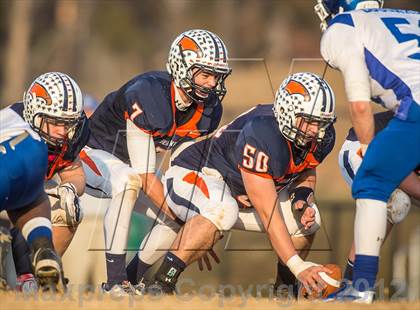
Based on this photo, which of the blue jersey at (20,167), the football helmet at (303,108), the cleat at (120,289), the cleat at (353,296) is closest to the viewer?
the blue jersey at (20,167)

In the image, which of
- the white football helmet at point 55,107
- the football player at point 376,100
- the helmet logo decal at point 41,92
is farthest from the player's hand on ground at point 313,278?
the helmet logo decal at point 41,92

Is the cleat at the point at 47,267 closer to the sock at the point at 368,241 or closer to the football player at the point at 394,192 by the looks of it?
the sock at the point at 368,241

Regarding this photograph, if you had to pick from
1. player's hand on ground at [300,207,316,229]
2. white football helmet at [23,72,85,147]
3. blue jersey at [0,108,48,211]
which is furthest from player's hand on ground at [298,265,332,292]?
white football helmet at [23,72,85,147]

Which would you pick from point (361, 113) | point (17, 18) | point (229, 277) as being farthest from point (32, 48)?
point (361, 113)

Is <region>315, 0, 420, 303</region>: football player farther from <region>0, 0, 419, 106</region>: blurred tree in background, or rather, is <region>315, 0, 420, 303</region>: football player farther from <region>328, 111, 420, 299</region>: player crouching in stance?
<region>0, 0, 419, 106</region>: blurred tree in background

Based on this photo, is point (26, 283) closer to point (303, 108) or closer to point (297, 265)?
point (297, 265)

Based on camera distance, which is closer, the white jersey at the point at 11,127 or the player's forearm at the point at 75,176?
the white jersey at the point at 11,127

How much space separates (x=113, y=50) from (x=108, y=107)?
71.3 feet

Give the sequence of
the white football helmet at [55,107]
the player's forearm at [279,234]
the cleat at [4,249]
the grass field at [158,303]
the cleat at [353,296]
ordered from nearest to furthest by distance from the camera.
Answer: the grass field at [158,303]
the cleat at [353,296]
the player's forearm at [279,234]
the white football helmet at [55,107]
the cleat at [4,249]

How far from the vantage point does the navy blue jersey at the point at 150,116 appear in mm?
6906

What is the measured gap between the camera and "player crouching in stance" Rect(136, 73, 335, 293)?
6.45 metres

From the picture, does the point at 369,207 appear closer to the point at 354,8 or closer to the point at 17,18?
the point at 354,8

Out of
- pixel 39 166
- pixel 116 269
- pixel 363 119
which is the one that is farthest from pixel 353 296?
pixel 39 166

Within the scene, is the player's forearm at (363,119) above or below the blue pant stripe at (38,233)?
above
